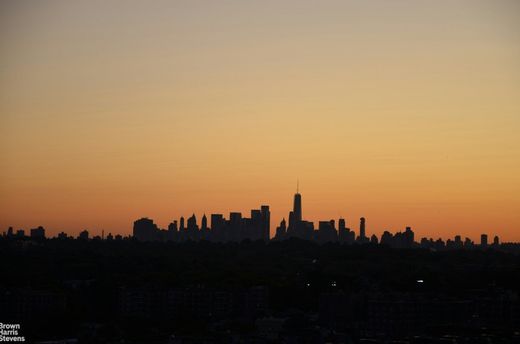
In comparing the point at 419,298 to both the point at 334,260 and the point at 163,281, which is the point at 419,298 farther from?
the point at 334,260

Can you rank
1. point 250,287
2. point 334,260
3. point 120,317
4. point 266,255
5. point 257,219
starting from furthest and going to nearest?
point 257,219, point 266,255, point 334,260, point 250,287, point 120,317

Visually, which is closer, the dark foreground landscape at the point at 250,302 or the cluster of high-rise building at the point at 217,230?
the dark foreground landscape at the point at 250,302

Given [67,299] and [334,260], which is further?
[334,260]

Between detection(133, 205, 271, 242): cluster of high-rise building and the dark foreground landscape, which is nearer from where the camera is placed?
the dark foreground landscape

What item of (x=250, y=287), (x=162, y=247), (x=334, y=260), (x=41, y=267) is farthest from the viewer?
(x=162, y=247)

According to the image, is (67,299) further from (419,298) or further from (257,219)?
(257,219)

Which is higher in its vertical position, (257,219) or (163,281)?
(257,219)

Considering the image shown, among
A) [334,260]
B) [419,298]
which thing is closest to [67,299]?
[419,298]

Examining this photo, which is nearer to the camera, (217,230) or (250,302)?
(250,302)
